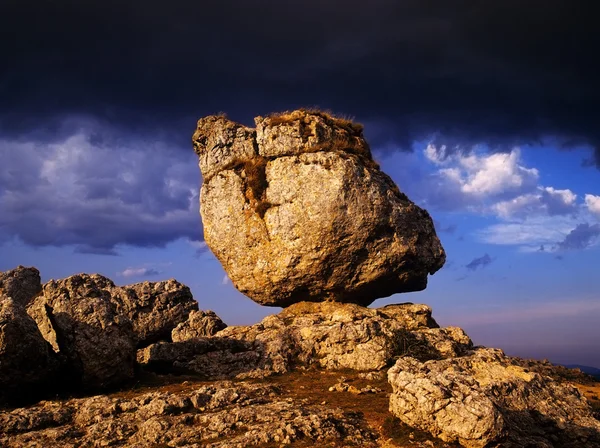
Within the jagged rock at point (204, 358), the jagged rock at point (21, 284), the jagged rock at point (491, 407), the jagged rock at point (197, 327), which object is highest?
the jagged rock at point (21, 284)

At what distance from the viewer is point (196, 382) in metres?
23.9

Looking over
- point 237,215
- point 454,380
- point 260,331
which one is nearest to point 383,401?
point 454,380

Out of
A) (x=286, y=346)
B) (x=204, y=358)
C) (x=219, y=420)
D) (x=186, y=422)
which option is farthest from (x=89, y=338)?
(x=286, y=346)

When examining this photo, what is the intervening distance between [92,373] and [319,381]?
9.93 meters

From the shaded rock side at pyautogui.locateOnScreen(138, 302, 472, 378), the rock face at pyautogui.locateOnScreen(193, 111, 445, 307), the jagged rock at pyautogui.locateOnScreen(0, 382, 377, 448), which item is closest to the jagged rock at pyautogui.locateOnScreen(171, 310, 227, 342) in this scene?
the rock face at pyautogui.locateOnScreen(193, 111, 445, 307)

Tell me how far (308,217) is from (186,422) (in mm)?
15757

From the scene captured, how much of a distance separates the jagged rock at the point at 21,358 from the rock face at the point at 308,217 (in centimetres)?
1357

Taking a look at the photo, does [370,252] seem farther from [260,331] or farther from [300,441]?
[300,441]

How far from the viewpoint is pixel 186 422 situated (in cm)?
1734

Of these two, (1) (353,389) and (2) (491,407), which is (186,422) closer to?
(1) (353,389)

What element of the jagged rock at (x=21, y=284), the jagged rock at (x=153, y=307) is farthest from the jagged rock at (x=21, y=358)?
the jagged rock at (x=21, y=284)

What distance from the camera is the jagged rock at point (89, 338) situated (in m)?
22.7

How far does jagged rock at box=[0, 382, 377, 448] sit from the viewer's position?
15859mm

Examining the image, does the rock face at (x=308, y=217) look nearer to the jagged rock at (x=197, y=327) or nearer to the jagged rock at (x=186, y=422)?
the jagged rock at (x=197, y=327)
